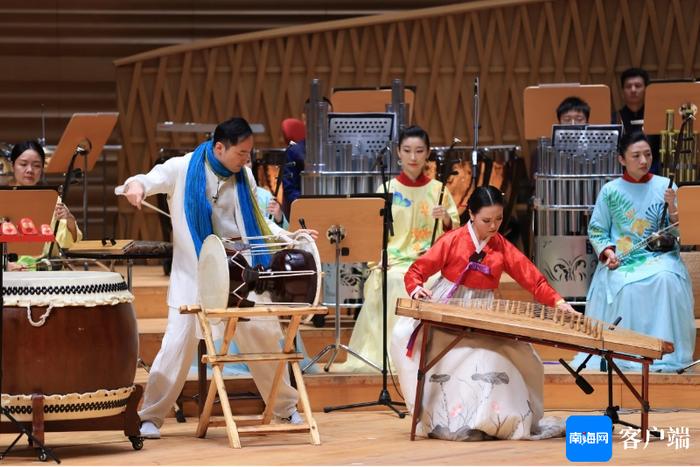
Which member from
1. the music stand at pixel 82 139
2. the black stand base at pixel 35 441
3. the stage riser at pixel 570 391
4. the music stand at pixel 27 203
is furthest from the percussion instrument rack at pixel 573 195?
the black stand base at pixel 35 441

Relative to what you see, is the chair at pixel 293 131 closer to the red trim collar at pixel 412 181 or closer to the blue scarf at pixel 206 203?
the red trim collar at pixel 412 181

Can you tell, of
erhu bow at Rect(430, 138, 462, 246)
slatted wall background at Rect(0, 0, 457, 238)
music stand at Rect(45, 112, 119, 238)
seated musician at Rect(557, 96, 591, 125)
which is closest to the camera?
erhu bow at Rect(430, 138, 462, 246)

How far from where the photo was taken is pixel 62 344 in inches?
185

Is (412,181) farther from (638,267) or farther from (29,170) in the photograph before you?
(29,170)

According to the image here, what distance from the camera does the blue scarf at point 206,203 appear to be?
5.19 m

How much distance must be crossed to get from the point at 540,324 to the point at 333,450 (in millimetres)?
883

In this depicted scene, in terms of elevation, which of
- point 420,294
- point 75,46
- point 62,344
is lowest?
point 62,344

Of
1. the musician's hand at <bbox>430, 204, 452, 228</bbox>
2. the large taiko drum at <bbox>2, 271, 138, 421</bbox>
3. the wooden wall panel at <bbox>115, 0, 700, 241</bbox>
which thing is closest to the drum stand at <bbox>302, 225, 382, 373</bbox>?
the musician's hand at <bbox>430, 204, 452, 228</bbox>

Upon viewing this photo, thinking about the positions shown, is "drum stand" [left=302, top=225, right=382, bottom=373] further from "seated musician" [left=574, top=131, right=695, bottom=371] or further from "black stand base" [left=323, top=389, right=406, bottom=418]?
"seated musician" [left=574, top=131, right=695, bottom=371]

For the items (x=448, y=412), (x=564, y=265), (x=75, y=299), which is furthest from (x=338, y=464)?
(x=564, y=265)

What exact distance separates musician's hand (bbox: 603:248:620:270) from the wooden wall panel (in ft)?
10.8

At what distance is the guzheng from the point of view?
470 centimetres

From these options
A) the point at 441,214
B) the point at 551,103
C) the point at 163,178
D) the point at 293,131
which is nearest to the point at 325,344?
the point at 441,214

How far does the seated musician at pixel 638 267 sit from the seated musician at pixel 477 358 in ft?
3.44
